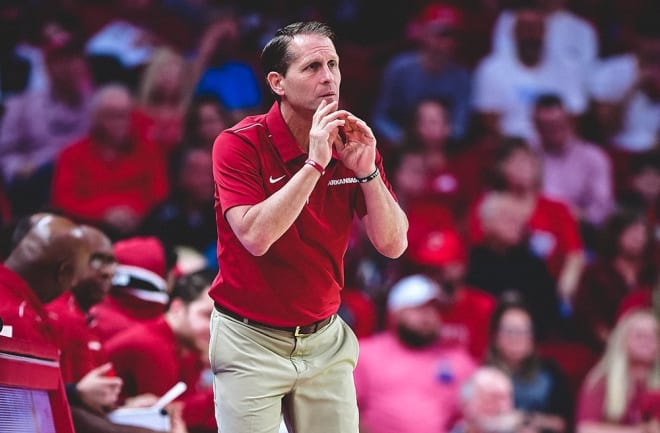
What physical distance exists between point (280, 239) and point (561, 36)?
654cm

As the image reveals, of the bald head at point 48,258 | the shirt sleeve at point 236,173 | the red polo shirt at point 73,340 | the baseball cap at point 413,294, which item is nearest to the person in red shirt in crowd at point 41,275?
the bald head at point 48,258

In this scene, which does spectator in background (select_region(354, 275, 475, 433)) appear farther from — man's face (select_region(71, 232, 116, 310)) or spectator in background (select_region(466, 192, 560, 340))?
man's face (select_region(71, 232, 116, 310))

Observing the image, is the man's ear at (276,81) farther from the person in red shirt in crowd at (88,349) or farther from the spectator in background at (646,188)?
the spectator in background at (646,188)

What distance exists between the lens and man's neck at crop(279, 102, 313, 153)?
3.88 m

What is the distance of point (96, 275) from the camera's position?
488cm


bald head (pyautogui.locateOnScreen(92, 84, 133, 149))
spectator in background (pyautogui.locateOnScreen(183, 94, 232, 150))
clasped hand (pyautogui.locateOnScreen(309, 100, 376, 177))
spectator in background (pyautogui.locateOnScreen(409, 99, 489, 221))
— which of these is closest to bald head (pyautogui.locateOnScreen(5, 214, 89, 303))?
clasped hand (pyautogui.locateOnScreen(309, 100, 376, 177))

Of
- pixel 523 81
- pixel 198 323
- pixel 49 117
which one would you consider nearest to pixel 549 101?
pixel 523 81

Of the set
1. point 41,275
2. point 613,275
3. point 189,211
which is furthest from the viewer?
point 613,275

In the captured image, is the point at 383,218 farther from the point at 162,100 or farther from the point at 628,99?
the point at 628,99

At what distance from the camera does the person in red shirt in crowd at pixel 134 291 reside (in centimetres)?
564

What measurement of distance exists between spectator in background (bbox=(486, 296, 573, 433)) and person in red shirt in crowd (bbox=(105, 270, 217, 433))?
2.64 meters

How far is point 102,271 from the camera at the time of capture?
491 centimetres

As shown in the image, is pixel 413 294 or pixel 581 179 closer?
pixel 413 294

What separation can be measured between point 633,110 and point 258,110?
310cm
